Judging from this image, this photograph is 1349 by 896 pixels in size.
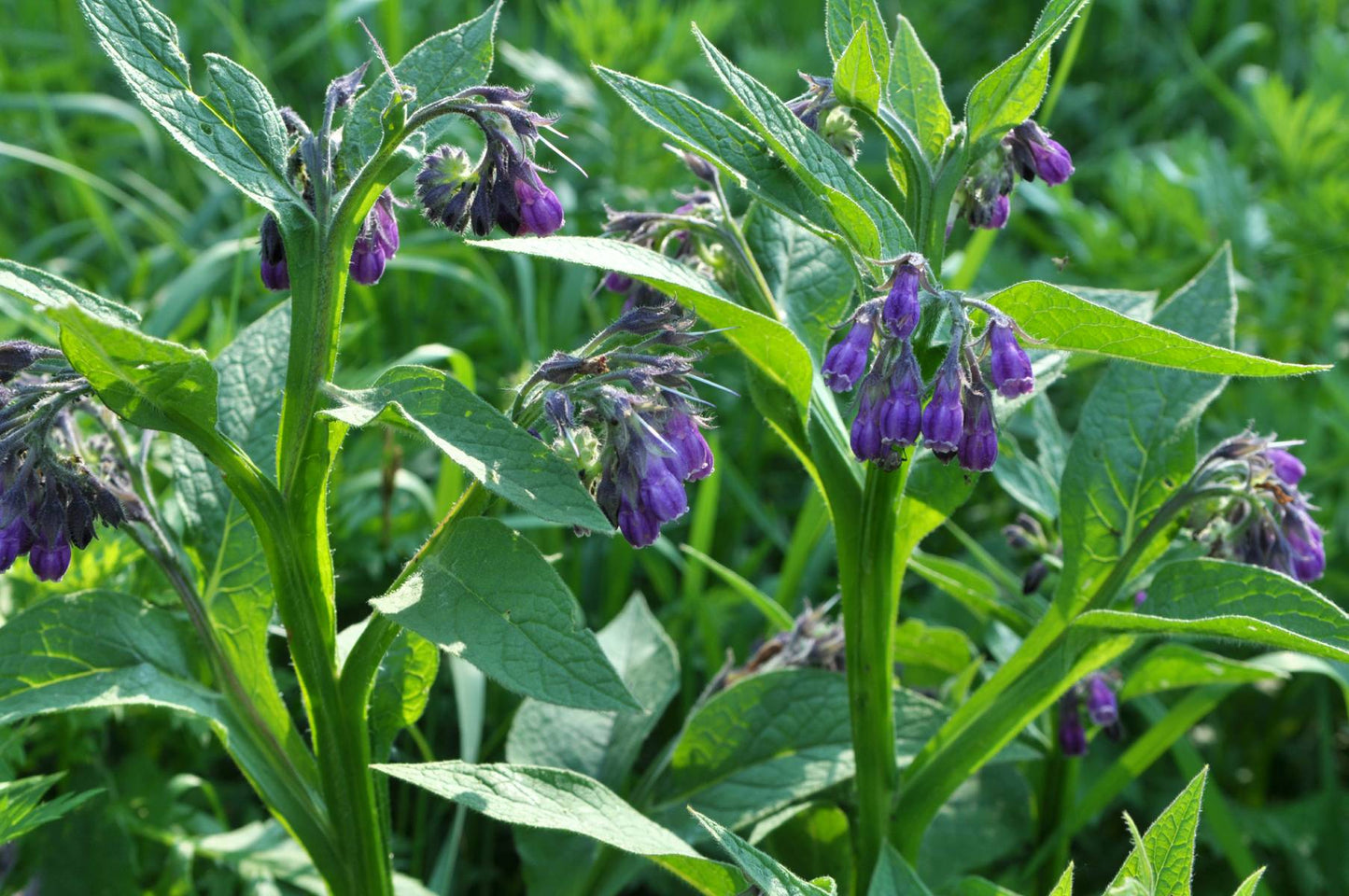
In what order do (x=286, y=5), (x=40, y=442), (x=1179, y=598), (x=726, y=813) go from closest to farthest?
(x=40, y=442)
(x=1179, y=598)
(x=726, y=813)
(x=286, y=5)

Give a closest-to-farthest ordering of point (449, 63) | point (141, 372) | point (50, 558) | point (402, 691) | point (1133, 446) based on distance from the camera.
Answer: point (141, 372) → point (50, 558) → point (449, 63) → point (402, 691) → point (1133, 446)

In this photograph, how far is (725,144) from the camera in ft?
5.36

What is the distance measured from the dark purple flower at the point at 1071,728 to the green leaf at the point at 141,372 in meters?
1.48

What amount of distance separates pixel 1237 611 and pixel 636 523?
2.64 feet

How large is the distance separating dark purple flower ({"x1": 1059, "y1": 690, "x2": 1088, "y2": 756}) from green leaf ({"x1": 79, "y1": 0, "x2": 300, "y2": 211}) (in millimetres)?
1497

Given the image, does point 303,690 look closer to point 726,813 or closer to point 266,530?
point 266,530

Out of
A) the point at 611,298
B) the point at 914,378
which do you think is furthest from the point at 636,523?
the point at 611,298

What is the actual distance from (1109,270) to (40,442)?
302 centimetres

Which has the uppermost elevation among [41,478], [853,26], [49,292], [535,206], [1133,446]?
[853,26]

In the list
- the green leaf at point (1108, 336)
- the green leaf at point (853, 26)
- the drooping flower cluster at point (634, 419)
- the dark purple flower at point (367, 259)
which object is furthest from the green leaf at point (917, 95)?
the dark purple flower at point (367, 259)

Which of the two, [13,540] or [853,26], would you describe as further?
[853,26]

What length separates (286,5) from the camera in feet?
16.0

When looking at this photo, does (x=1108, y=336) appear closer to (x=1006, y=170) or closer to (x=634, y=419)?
(x=1006, y=170)

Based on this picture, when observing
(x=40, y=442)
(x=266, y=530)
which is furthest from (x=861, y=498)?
(x=40, y=442)
